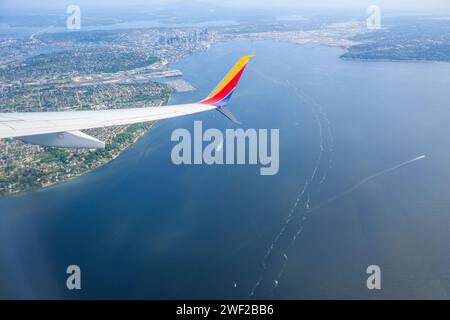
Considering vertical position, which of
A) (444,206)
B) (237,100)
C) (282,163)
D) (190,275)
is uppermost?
(237,100)

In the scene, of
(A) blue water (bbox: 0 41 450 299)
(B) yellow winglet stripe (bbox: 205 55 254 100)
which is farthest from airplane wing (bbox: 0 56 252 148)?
(A) blue water (bbox: 0 41 450 299)

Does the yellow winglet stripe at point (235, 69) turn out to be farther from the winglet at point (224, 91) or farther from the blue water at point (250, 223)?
the blue water at point (250, 223)

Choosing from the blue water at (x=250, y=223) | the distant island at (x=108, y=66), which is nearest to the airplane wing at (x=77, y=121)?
the blue water at (x=250, y=223)

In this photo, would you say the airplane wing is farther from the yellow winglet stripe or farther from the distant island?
the distant island

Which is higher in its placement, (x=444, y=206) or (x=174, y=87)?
(x=174, y=87)

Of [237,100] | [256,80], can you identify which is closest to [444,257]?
[237,100]

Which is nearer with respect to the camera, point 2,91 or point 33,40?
point 2,91
